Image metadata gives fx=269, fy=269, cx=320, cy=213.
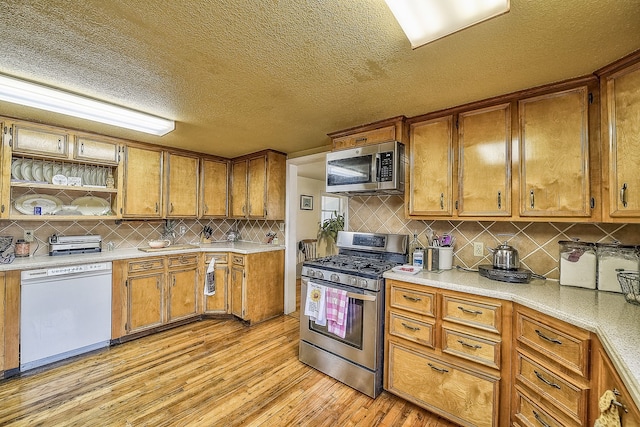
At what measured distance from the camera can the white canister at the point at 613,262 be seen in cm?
159

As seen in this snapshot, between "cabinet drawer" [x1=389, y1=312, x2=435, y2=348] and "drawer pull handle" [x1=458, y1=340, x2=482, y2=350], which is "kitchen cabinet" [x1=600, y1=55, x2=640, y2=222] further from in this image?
"cabinet drawer" [x1=389, y1=312, x2=435, y2=348]

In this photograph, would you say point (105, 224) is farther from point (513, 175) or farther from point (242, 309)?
point (513, 175)

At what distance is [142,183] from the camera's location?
321cm

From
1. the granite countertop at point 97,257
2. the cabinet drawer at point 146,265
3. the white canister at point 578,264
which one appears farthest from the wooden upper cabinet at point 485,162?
the cabinet drawer at point 146,265

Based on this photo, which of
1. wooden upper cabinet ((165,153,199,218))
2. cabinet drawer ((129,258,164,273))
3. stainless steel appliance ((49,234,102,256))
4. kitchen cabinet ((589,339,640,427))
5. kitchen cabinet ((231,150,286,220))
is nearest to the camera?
kitchen cabinet ((589,339,640,427))

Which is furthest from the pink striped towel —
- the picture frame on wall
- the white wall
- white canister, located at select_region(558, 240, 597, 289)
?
the picture frame on wall

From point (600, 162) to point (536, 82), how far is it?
615mm

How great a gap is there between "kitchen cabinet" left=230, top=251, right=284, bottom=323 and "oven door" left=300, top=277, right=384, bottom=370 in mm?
1316

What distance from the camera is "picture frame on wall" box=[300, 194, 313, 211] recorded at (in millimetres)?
5902

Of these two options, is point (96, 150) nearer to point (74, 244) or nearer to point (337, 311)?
point (74, 244)

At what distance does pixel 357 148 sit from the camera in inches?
96.4

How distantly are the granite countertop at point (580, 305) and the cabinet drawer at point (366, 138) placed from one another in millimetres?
1179

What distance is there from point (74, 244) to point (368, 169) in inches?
123

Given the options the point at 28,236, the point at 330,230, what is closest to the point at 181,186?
the point at 28,236
